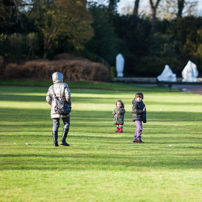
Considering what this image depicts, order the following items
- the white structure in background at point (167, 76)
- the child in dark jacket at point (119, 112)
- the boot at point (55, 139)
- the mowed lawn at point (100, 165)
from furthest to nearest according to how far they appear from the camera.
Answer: the white structure in background at point (167, 76) < the child in dark jacket at point (119, 112) < the boot at point (55, 139) < the mowed lawn at point (100, 165)

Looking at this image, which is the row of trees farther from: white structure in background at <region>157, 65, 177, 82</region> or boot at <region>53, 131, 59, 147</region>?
boot at <region>53, 131, 59, 147</region>

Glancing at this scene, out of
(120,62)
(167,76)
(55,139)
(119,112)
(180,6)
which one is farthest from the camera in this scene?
(180,6)

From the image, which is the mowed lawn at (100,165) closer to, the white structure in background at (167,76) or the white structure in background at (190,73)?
the white structure in background at (167,76)

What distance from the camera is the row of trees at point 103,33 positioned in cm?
5612

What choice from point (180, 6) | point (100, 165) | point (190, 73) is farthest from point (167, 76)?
point (100, 165)

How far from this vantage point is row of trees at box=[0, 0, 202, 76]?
5612 cm

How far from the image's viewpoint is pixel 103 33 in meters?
68.5

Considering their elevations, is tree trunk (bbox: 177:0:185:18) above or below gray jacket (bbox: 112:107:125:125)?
above

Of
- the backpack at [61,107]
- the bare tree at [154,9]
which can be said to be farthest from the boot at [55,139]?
the bare tree at [154,9]

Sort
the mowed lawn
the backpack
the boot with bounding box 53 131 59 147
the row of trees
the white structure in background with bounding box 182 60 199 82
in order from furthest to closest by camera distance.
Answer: the white structure in background with bounding box 182 60 199 82 < the row of trees < the boot with bounding box 53 131 59 147 < the backpack < the mowed lawn

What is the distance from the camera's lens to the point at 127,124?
1653 centimetres

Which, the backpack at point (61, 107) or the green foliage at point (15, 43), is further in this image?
the green foliage at point (15, 43)

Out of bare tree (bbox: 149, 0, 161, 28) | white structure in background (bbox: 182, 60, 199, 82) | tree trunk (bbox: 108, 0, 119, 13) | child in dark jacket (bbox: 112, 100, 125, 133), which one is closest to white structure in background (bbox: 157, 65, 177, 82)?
white structure in background (bbox: 182, 60, 199, 82)

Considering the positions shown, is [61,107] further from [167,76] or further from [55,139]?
[167,76]
